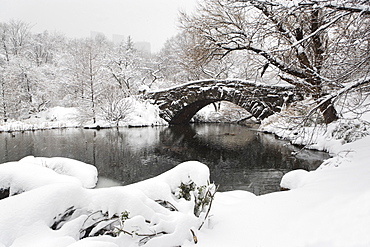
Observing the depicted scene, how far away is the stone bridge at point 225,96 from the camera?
10.6 metres

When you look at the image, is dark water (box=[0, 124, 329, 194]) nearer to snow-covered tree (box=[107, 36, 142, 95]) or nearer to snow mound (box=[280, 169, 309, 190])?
snow mound (box=[280, 169, 309, 190])

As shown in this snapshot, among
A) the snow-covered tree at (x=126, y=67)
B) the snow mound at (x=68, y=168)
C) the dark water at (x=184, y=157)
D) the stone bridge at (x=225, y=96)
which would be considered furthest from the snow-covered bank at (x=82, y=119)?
the snow mound at (x=68, y=168)

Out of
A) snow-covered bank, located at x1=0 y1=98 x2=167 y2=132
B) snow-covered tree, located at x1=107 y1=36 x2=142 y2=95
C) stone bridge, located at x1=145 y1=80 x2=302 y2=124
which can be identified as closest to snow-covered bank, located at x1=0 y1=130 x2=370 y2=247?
stone bridge, located at x1=145 y1=80 x2=302 y2=124

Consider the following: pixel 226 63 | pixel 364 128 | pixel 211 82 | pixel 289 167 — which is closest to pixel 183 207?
pixel 289 167

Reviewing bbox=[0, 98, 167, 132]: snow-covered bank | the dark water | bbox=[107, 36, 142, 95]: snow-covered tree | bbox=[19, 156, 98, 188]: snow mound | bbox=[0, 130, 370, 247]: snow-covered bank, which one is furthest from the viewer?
bbox=[107, 36, 142, 95]: snow-covered tree

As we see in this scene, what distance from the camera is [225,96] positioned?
1325 cm

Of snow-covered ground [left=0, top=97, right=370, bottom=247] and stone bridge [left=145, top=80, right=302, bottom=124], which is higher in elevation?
stone bridge [left=145, top=80, right=302, bottom=124]

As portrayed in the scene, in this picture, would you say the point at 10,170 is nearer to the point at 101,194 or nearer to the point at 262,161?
the point at 101,194

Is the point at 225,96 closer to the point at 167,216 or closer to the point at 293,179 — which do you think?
the point at 293,179

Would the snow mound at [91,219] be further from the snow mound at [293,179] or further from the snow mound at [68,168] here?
the snow mound at [68,168]

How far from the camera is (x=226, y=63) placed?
73.3ft

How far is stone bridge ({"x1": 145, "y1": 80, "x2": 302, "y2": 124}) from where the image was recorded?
10641 millimetres

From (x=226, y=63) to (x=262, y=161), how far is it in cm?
1696

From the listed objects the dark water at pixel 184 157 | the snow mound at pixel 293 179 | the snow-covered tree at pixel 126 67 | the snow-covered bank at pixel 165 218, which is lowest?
the dark water at pixel 184 157
